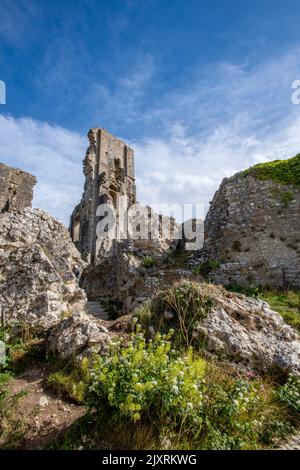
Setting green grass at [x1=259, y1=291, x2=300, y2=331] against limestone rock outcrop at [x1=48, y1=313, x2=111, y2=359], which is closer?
limestone rock outcrop at [x1=48, y1=313, x2=111, y2=359]

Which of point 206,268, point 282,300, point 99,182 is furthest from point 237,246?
point 99,182

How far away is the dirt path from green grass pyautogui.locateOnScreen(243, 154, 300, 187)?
12040 millimetres

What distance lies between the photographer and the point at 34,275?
597 centimetres

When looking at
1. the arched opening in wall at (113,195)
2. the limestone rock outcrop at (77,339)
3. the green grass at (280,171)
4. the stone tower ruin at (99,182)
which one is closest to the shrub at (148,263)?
the green grass at (280,171)

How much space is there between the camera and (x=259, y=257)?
11461 millimetres

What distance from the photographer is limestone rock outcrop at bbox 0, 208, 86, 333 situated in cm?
557

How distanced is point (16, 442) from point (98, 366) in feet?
3.95

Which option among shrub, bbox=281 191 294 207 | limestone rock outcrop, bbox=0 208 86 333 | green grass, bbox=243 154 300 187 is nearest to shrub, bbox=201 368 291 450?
limestone rock outcrop, bbox=0 208 86 333

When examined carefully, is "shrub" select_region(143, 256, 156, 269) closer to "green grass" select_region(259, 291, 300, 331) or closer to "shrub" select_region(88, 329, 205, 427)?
"green grass" select_region(259, 291, 300, 331)

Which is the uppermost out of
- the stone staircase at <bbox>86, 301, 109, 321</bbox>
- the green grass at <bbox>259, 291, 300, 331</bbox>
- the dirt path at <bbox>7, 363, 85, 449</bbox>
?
the green grass at <bbox>259, 291, 300, 331</bbox>

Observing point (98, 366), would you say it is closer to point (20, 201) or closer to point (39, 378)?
point (39, 378)
